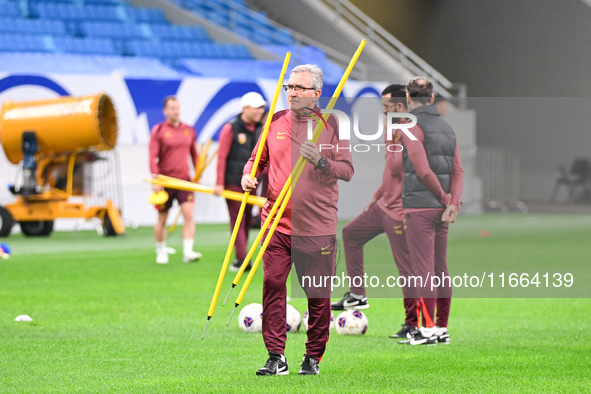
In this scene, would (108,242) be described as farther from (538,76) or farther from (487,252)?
(538,76)

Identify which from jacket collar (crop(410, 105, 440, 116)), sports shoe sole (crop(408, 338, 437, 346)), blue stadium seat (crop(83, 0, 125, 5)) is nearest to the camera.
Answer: jacket collar (crop(410, 105, 440, 116))

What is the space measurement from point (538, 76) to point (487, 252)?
65.3 feet

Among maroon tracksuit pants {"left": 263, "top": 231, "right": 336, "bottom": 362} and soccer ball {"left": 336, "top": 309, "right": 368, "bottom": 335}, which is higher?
maroon tracksuit pants {"left": 263, "top": 231, "right": 336, "bottom": 362}

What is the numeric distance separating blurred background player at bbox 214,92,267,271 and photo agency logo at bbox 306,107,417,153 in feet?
16.2

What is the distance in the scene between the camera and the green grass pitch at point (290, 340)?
5.45 metres

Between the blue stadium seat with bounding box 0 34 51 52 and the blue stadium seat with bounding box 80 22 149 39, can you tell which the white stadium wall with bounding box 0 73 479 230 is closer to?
the blue stadium seat with bounding box 0 34 51 52

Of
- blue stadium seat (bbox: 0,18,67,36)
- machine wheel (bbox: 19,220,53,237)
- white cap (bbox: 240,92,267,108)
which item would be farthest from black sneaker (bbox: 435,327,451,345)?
blue stadium seat (bbox: 0,18,67,36)

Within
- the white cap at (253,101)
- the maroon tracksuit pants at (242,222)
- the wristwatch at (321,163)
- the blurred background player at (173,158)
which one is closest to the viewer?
the wristwatch at (321,163)


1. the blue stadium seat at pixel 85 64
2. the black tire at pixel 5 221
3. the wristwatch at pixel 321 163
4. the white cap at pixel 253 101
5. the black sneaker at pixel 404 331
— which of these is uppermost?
the blue stadium seat at pixel 85 64

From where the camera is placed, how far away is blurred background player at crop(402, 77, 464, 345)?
640 centimetres

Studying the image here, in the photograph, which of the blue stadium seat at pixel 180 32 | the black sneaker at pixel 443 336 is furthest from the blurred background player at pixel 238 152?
the blue stadium seat at pixel 180 32

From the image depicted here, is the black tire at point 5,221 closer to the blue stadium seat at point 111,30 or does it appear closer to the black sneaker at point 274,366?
the blue stadium seat at point 111,30

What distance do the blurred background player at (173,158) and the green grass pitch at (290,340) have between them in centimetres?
166

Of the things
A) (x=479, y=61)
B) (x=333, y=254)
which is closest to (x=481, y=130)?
(x=333, y=254)
